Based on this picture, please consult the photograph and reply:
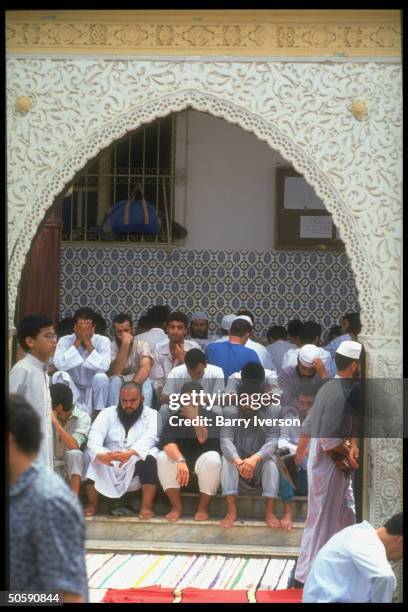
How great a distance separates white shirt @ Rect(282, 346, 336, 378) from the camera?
262 inches

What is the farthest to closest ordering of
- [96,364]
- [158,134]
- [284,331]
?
[158,134], [284,331], [96,364]

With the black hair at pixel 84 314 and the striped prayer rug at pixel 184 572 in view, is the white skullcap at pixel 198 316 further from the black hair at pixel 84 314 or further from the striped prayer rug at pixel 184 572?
the striped prayer rug at pixel 184 572

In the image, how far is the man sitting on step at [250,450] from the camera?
20.5ft

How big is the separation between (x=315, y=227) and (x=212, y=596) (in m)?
4.12

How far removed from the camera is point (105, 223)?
875 centimetres

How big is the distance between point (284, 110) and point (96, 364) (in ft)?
7.71

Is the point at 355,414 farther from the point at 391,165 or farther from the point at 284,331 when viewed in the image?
the point at 284,331

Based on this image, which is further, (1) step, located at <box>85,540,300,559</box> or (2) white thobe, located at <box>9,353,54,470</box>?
(1) step, located at <box>85,540,300,559</box>

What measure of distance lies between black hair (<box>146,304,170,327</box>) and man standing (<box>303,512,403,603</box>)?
3582mm

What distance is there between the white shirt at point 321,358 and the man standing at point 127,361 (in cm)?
91

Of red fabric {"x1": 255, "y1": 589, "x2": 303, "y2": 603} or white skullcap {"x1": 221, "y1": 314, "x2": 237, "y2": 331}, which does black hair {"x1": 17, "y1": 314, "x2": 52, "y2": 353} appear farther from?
white skullcap {"x1": 221, "y1": 314, "x2": 237, "y2": 331}

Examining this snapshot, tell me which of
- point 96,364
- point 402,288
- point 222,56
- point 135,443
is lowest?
point 135,443

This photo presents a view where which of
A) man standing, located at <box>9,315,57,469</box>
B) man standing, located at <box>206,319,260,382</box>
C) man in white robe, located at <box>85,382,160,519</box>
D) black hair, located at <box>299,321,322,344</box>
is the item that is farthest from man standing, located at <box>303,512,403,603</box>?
black hair, located at <box>299,321,322,344</box>
